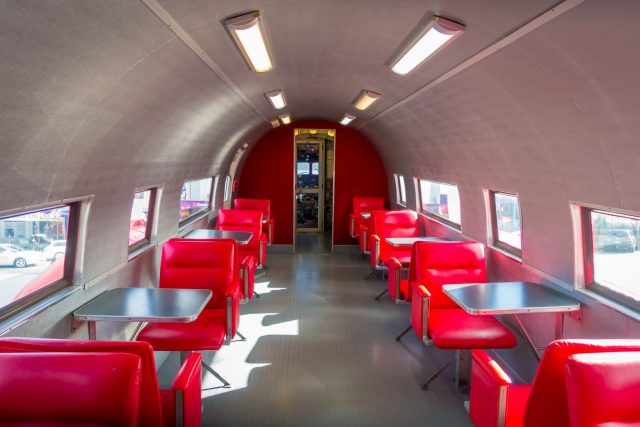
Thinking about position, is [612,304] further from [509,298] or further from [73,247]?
[73,247]

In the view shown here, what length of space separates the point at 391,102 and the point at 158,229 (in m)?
3.14

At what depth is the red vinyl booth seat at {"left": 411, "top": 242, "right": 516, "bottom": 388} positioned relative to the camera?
408 centimetres

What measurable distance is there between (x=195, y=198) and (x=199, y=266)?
373cm

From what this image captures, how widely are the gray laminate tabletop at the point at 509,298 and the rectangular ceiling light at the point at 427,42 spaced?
6.15ft

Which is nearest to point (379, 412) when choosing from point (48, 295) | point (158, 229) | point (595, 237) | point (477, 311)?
point (477, 311)

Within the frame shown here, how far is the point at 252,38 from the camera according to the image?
327cm

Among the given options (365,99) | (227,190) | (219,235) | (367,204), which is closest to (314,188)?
(367,204)

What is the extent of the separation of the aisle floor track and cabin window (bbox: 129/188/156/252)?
152cm

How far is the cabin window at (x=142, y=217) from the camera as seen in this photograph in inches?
215

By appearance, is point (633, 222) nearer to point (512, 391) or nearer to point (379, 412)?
point (512, 391)

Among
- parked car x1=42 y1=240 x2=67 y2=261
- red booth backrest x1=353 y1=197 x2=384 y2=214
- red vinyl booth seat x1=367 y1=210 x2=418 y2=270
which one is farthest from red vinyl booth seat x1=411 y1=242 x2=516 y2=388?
red booth backrest x1=353 y1=197 x2=384 y2=214

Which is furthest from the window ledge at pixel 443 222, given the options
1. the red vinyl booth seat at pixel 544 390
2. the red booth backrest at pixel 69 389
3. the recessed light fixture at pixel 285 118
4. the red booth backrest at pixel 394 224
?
the red booth backrest at pixel 69 389

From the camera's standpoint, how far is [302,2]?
9.13ft

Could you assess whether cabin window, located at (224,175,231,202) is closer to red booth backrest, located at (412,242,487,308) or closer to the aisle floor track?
the aisle floor track
